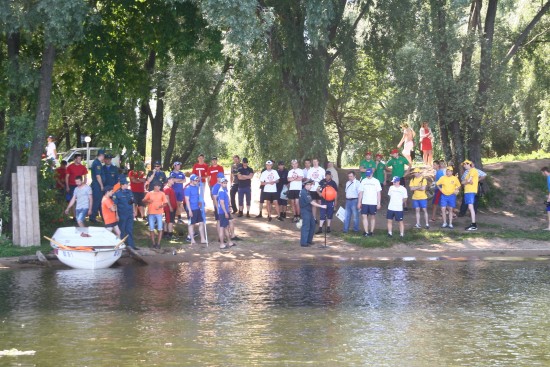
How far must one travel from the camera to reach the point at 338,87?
34.4 m

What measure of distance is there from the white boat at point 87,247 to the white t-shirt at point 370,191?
7307mm

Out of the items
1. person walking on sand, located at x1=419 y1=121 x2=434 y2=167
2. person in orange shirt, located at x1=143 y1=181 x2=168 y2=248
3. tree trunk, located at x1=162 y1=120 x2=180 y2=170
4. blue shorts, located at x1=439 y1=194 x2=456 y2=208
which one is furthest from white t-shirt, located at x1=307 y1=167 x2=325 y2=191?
tree trunk, located at x1=162 y1=120 x2=180 y2=170

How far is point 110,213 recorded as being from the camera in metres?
22.5

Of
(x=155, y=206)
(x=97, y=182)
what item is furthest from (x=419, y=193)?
(x=97, y=182)

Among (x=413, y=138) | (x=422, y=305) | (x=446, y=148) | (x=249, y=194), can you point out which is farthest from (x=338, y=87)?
(x=422, y=305)

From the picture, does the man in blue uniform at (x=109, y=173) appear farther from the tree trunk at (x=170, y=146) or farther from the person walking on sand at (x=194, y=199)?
the tree trunk at (x=170, y=146)

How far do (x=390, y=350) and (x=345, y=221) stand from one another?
13012mm

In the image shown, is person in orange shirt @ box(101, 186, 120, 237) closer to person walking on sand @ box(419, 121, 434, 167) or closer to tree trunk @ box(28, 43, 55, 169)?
tree trunk @ box(28, 43, 55, 169)

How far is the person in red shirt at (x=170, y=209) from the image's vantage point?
79.1ft

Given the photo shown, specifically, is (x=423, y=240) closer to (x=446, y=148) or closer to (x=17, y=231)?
(x=446, y=148)

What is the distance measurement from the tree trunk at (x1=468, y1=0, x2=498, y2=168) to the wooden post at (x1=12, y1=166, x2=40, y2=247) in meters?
14.1

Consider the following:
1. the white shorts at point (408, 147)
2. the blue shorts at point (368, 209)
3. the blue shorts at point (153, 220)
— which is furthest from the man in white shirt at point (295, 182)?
the white shorts at point (408, 147)

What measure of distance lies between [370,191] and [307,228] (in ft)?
7.36

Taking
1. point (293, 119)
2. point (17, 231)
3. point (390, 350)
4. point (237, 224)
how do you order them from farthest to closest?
point (293, 119)
point (237, 224)
point (17, 231)
point (390, 350)
